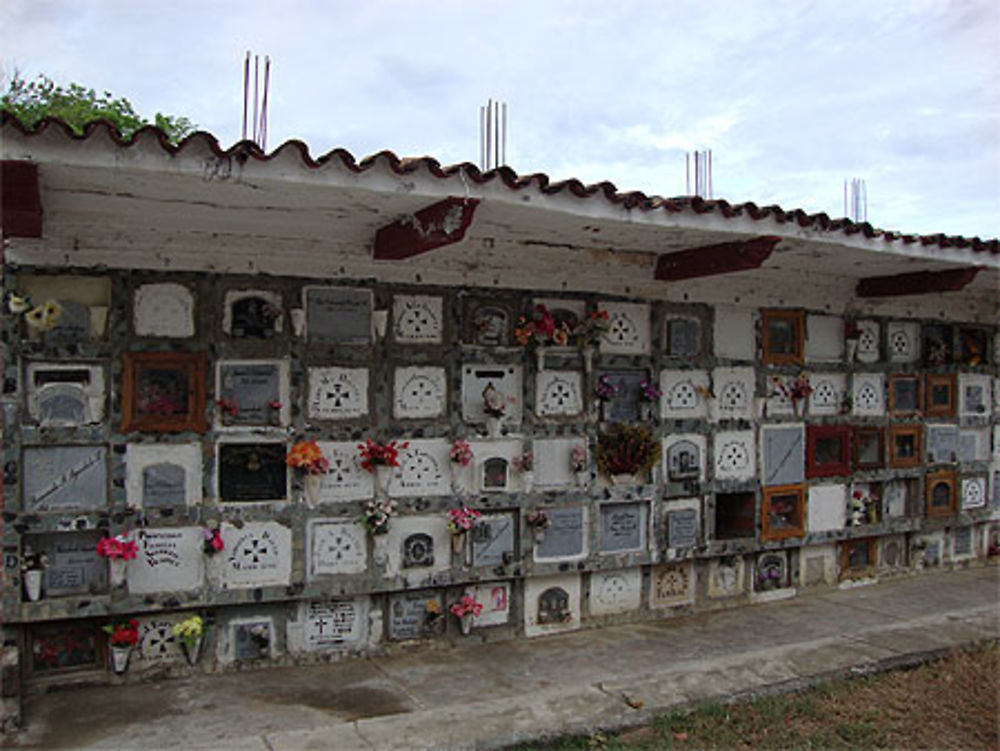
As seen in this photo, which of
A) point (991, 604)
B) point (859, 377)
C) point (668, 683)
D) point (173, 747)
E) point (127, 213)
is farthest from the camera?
point (859, 377)

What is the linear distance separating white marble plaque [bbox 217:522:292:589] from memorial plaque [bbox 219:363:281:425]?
0.63 m

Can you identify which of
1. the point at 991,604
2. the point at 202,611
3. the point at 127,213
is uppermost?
the point at 127,213

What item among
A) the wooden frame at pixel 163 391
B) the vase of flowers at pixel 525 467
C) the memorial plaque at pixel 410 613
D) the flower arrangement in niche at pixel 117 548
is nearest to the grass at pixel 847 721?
the memorial plaque at pixel 410 613

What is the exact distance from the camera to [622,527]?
6.07 m

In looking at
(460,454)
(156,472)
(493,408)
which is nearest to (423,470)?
(460,454)

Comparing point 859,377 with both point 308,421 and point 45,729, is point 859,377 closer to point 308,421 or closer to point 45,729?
point 308,421

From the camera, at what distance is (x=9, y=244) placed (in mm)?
4414

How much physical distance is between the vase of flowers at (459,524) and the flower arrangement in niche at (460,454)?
0.31m

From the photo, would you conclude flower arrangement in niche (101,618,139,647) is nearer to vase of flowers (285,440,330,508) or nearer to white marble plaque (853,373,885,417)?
vase of flowers (285,440,330,508)

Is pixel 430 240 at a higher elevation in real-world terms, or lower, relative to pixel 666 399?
higher

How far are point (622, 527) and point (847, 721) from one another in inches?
80.6

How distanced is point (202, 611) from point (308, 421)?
4.14 feet

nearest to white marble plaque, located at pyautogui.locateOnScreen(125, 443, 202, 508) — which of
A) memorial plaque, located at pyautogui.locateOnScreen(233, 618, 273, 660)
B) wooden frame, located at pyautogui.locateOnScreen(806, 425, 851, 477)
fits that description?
memorial plaque, located at pyautogui.locateOnScreen(233, 618, 273, 660)

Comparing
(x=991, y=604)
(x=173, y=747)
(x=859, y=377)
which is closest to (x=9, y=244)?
(x=173, y=747)
